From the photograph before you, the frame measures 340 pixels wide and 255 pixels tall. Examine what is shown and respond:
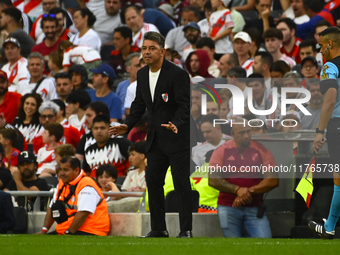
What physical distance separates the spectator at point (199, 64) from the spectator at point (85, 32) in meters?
2.93

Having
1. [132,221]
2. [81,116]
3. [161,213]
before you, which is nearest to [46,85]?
[81,116]

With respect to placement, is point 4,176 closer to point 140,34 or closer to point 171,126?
point 171,126

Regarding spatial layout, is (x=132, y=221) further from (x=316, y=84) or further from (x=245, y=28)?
(x=245, y=28)

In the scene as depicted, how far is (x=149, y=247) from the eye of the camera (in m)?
5.82

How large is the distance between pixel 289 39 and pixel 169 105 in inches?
265

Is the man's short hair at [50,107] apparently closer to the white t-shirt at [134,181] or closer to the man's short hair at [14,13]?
the white t-shirt at [134,181]

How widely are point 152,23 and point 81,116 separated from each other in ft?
13.5

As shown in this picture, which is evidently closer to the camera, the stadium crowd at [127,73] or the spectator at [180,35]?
the stadium crowd at [127,73]

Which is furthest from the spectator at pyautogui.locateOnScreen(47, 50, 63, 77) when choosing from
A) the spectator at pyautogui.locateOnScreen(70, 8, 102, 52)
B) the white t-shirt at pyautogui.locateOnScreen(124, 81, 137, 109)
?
the white t-shirt at pyautogui.locateOnScreen(124, 81, 137, 109)

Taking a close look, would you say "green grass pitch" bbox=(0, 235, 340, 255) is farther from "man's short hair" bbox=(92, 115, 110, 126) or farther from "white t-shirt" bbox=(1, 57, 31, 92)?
"white t-shirt" bbox=(1, 57, 31, 92)

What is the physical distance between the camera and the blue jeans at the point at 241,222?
8.60 meters

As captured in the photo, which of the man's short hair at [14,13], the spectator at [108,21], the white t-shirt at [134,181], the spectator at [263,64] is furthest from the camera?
the man's short hair at [14,13]

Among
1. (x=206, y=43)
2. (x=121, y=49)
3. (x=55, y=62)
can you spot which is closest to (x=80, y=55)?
(x=55, y=62)

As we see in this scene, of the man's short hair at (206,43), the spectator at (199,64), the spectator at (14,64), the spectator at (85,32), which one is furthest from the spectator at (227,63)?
the spectator at (14,64)
